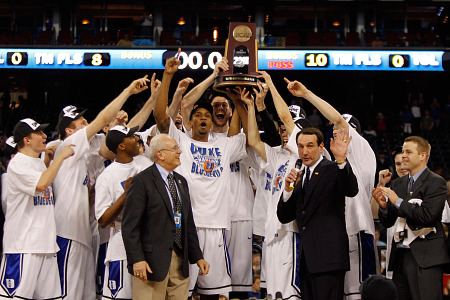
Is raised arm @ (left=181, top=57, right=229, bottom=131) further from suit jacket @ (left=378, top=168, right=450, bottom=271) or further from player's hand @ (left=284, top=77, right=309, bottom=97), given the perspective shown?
suit jacket @ (left=378, top=168, right=450, bottom=271)

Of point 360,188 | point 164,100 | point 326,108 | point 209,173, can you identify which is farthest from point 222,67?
point 360,188

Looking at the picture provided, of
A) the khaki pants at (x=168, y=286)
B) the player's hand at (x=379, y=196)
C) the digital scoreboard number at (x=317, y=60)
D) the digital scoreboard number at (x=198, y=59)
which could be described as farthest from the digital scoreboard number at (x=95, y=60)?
the khaki pants at (x=168, y=286)

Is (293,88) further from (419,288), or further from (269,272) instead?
(419,288)

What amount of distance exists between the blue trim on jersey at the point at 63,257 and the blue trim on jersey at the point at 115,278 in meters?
0.55

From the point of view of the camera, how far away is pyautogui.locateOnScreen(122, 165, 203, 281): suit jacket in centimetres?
480

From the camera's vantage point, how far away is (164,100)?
6.00m

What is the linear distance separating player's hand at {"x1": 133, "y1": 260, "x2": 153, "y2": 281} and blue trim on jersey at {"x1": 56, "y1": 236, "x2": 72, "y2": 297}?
138cm

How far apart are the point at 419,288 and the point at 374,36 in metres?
18.1

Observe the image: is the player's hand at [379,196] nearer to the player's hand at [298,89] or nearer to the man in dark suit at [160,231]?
the player's hand at [298,89]

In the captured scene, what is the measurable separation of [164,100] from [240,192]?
4.43 feet

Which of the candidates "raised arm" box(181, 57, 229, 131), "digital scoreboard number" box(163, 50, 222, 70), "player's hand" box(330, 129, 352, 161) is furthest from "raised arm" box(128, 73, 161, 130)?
"digital scoreboard number" box(163, 50, 222, 70)

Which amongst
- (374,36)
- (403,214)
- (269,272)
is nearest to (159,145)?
(269,272)

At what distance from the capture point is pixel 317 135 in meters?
5.33

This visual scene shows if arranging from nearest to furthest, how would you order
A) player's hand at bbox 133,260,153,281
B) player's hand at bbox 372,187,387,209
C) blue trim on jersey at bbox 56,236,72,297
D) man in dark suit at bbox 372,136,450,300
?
player's hand at bbox 133,260,153,281 → man in dark suit at bbox 372,136,450,300 → player's hand at bbox 372,187,387,209 → blue trim on jersey at bbox 56,236,72,297
